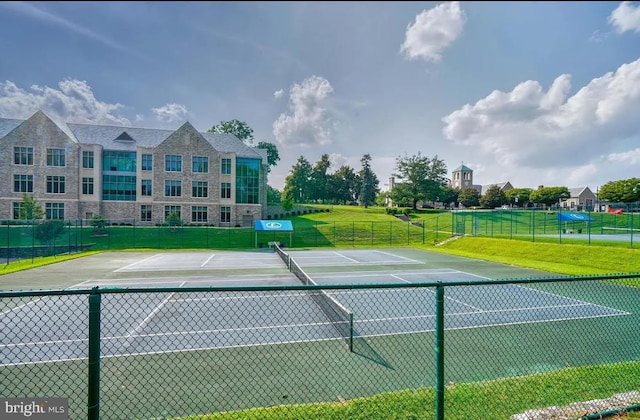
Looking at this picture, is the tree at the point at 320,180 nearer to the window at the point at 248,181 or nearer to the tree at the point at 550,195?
the window at the point at 248,181

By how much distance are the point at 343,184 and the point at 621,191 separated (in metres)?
64.9

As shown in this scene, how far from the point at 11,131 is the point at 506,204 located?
107 meters

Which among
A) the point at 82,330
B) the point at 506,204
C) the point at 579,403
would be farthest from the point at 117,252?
the point at 506,204

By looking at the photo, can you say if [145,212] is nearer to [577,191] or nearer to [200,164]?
[200,164]

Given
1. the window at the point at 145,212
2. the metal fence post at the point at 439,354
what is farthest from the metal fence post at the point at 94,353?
the window at the point at 145,212

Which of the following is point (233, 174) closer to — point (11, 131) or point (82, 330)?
point (11, 131)

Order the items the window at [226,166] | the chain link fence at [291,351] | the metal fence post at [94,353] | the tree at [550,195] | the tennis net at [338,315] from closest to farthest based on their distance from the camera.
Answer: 1. the metal fence post at [94,353]
2. the chain link fence at [291,351]
3. the tennis net at [338,315]
4. the window at [226,166]
5. the tree at [550,195]

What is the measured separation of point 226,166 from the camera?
150ft

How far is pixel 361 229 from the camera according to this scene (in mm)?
44312

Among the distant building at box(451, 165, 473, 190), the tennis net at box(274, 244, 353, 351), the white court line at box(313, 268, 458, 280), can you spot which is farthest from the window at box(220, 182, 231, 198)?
the distant building at box(451, 165, 473, 190)

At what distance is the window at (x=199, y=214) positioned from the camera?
4397 cm

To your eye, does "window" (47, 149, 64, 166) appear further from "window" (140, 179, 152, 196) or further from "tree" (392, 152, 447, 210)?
"tree" (392, 152, 447, 210)

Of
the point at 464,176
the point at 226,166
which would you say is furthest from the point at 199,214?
the point at 464,176

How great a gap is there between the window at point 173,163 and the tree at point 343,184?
5365 cm
